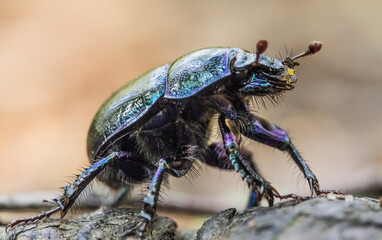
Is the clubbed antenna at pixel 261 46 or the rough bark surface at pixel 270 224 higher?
the clubbed antenna at pixel 261 46

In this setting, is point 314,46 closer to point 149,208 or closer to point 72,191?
point 149,208

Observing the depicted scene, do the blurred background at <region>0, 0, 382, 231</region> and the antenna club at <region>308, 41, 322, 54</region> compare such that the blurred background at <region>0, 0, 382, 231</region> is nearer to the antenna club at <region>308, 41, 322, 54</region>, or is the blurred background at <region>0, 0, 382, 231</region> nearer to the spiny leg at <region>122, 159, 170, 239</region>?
the antenna club at <region>308, 41, 322, 54</region>

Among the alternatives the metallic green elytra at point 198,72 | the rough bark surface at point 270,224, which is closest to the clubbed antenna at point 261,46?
the metallic green elytra at point 198,72

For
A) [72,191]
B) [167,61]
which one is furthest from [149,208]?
[167,61]

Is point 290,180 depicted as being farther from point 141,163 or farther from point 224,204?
point 141,163

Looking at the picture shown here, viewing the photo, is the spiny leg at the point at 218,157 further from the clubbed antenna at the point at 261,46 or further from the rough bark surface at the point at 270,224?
the clubbed antenna at the point at 261,46

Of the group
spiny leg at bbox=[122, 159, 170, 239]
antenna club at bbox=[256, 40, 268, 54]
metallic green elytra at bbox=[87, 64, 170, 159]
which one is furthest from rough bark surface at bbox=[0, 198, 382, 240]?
antenna club at bbox=[256, 40, 268, 54]

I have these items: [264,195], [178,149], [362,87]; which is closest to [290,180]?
[362,87]
